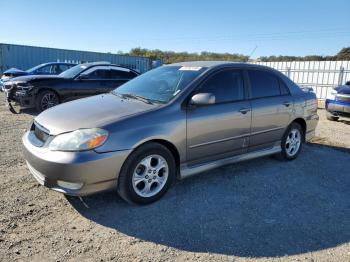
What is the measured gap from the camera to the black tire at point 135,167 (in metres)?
3.59

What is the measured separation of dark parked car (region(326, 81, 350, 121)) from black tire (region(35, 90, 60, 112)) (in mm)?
8198

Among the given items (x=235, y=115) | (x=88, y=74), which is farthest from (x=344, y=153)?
(x=88, y=74)

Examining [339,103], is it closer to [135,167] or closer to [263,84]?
[263,84]

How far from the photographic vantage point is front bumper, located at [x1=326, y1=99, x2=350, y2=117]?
9539 mm

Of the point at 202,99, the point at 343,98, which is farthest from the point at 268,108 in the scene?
the point at 343,98

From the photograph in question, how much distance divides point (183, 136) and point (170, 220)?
1014 millimetres

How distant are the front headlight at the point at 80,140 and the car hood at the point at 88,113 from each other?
3.0 inches

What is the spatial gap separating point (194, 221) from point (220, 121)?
1.44 meters

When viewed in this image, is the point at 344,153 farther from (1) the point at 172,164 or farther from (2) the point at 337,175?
(1) the point at 172,164

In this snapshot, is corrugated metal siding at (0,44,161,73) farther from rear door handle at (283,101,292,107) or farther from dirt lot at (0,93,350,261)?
rear door handle at (283,101,292,107)

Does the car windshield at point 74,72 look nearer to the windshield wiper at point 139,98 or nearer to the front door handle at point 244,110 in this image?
the windshield wiper at point 139,98

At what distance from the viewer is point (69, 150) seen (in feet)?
10.9

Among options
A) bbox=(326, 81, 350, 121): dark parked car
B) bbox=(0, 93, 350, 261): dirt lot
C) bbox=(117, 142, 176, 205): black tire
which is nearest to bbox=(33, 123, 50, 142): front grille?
bbox=(0, 93, 350, 261): dirt lot

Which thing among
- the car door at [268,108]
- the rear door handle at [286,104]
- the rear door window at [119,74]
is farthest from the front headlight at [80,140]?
the rear door window at [119,74]
